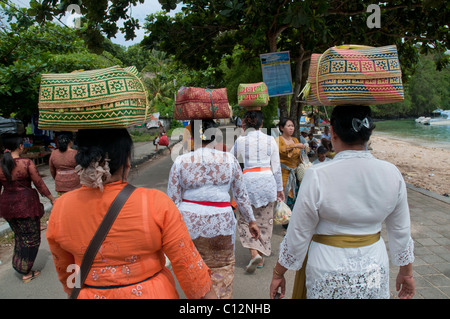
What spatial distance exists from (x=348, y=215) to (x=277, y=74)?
18.4 ft

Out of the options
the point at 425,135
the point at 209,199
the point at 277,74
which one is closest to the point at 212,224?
the point at 209,199

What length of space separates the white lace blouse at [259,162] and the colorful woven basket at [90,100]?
2.48 meters

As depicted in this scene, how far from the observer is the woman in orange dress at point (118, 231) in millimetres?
1409

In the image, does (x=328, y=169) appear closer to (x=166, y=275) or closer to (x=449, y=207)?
(x=166, y=275)

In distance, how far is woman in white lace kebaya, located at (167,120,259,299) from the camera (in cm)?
256

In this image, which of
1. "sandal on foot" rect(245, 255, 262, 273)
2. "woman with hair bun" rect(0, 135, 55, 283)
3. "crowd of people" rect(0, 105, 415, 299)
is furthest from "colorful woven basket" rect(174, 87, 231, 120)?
"woman with hair bun" rect(0, 135, 55, 283)

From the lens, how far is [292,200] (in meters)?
4.83

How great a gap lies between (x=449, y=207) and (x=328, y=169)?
576 cm

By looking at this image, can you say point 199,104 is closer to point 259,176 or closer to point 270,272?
point 259,176

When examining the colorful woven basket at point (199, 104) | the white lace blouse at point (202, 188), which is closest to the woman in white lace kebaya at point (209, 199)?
the white lace blouse at point (202, 188)

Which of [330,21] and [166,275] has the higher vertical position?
[330,21]

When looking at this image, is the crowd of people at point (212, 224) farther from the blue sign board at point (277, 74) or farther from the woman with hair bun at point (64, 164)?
the blue sign board at point (277, 74)

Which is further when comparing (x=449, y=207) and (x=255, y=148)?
(x=449, y=207)

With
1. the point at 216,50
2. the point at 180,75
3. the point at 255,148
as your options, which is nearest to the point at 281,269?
the point at 255,148
